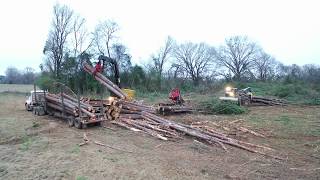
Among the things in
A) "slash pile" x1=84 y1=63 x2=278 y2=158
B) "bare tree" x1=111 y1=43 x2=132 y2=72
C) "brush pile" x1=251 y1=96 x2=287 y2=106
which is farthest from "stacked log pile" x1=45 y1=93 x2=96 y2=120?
"bare tree" x1=111 y1=43 x2=132 y2=72

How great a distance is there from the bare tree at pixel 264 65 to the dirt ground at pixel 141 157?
60.6m

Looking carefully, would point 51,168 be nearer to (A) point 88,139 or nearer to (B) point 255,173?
(A) point 88,139

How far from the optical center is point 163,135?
14.9m

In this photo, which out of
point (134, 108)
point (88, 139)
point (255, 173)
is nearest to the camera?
point (255, 173)

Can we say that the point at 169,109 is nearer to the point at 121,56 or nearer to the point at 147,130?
the point at 147,130

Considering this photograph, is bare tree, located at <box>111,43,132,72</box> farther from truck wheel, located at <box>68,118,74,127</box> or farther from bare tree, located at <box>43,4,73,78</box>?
truck wheel, located at <box>68,118,74,127</box>

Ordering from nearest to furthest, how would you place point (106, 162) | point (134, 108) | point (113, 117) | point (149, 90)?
point (106, 162)
point (113, 117)
point (134, 108)
point (149, 90)

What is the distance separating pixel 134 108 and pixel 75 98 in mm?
3127

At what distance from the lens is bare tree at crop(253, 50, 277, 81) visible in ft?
249

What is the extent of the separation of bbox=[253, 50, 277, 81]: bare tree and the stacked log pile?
59700 millimetres

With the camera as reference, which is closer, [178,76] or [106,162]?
[106,162]

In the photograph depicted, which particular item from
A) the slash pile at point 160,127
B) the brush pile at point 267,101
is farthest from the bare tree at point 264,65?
the slash pile at point 160,127

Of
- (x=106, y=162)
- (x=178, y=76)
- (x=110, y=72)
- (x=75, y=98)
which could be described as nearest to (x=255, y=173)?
(x=106, y=162)

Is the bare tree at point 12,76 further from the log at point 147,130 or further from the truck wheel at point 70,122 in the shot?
the log at point 147,130
